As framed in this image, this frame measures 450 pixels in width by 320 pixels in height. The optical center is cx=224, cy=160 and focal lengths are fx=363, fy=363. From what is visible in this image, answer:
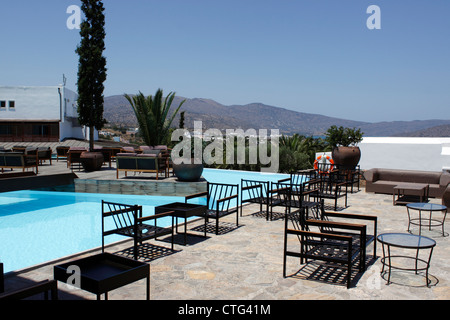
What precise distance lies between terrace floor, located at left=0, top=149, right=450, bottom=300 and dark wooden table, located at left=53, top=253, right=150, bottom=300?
A: 0.54m

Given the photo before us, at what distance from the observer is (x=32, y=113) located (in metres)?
38.8

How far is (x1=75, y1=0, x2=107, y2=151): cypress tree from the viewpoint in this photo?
1605 centimetres

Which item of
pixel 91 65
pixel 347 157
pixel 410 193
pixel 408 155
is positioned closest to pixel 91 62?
pixel 91 65

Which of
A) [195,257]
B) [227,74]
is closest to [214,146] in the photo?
[195,257]

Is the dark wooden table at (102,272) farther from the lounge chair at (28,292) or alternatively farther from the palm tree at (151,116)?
the palm tree at (151,116)

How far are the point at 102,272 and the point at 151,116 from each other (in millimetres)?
18529

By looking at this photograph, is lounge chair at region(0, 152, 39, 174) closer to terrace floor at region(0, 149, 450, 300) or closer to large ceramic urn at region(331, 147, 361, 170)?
terrace floor at region(0, 149, 450, 300)

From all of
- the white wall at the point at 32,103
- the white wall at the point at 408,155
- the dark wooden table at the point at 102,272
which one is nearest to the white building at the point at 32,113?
the white wall at the point at 32,103

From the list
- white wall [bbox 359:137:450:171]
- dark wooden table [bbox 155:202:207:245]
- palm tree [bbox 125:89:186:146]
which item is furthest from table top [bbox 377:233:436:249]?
palm tree [bbox 125:89:186:146]

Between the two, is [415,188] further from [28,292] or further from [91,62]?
[91,62]

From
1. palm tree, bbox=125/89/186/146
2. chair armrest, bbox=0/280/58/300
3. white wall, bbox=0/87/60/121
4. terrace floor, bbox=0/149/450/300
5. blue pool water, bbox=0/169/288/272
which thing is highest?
white wall, bbox=0/87/60/121

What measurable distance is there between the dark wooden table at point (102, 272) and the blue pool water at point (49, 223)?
301cm

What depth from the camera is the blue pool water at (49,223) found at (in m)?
6.81
